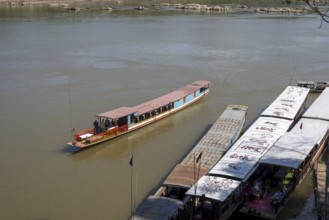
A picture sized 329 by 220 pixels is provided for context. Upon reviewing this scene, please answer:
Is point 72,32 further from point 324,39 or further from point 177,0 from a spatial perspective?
point 177,0

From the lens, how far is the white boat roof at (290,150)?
1058 centimetres

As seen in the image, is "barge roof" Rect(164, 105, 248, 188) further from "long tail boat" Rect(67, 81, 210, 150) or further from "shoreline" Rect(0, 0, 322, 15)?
"shoreline" Rect(0, 0, 322, 15)

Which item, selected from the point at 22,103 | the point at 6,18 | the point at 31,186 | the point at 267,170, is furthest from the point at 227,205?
the point at 6,18

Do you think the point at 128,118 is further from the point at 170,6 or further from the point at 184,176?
the point at 170,6

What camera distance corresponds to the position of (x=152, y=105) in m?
17.1

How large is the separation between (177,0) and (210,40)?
44300mm

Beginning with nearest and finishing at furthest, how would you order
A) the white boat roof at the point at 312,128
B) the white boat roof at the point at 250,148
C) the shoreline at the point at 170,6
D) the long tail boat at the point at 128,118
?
the white boat roof at the point at 250,148
the white boat roof at the point at 312,128
the long tail boat at the point at 128,118
the shoreline at the point at 170,6

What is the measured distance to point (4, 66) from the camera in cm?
2630

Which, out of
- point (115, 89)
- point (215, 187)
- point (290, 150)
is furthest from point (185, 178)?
point (115, 89)

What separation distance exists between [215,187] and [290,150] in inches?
109

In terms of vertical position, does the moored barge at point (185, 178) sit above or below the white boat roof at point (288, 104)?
below

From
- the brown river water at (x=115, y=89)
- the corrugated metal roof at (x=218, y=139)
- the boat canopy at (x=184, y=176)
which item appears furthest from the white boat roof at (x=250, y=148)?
the brown river water at (x=115, y=89)

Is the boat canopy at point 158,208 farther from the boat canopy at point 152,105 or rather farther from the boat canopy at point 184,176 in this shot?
the boat canopy at point 152,105

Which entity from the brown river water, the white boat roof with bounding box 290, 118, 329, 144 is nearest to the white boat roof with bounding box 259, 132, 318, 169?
the white boat roof with bounding box 290, 118, 329, 144
